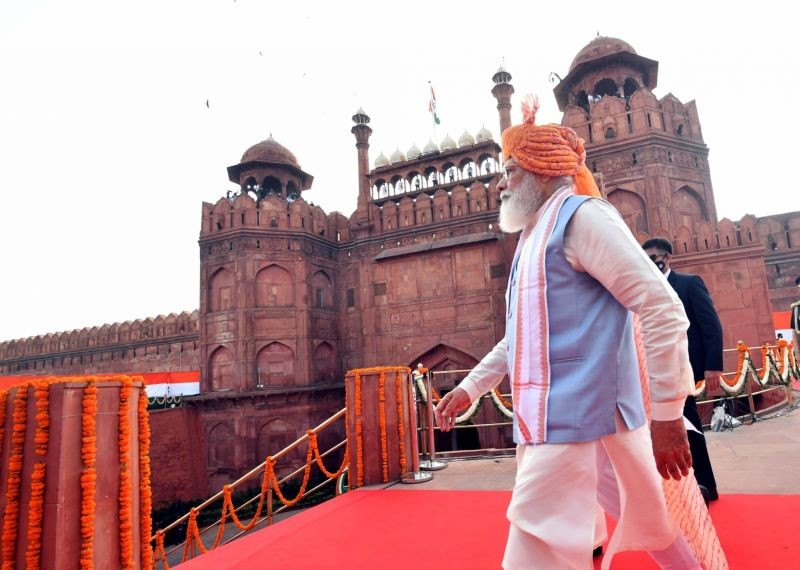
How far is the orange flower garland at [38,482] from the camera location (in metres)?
2.65

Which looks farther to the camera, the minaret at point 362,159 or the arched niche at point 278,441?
the minaret at point 362,159

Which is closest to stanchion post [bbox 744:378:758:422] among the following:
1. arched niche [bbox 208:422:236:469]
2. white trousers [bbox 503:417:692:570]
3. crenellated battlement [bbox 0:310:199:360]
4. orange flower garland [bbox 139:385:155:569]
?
white trousers [bbox 503:417:692:570]

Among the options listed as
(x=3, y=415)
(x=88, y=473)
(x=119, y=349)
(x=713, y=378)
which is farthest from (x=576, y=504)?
→ (x=119, y=349)

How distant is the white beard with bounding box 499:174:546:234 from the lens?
1.78m

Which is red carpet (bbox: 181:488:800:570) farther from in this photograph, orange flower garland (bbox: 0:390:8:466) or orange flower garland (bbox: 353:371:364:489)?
orange flower garland (bbox: 0:390:8:466)

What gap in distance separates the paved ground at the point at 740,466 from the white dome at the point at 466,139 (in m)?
14.6

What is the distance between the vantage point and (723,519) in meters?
2.67

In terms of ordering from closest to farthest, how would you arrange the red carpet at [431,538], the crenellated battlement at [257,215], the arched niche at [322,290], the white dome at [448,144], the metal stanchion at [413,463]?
1. the red carpet at [431,538]
2. the metal stanchion at [413,463]
3. the crenellated battlement at [257,215]
4. the arched niche at [322,290]
5. the white dome at [448,144]

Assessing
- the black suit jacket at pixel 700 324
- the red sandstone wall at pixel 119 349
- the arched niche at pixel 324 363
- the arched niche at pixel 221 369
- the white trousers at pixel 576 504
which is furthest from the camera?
the red sandstone wall at pixel 119 349

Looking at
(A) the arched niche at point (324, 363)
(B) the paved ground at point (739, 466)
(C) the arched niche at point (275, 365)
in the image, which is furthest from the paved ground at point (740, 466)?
(A) the arched niche at point (324, 363)

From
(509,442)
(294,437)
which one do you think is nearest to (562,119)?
(509,442)

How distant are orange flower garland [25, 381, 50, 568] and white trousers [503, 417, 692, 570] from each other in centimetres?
268

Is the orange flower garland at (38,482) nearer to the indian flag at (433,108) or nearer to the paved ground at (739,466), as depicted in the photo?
the paved ground at (739,466)

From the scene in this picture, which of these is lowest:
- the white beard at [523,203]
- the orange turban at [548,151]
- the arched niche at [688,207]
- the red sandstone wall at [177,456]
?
the red sandstone wall at [177,456]
